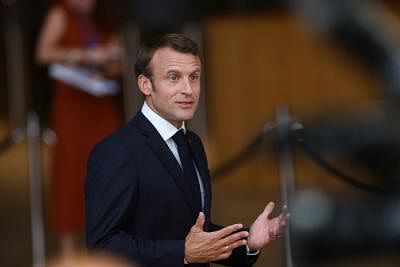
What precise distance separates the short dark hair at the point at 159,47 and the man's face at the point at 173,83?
0.01 m

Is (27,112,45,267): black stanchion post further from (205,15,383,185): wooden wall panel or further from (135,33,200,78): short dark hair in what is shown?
(135,33,200,78): short dark hair

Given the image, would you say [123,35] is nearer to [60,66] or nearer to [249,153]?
[60,66]

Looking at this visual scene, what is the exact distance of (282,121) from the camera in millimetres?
5453

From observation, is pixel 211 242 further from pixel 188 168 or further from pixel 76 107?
pixel 76 107

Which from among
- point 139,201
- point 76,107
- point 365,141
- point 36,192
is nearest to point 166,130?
point 139,201

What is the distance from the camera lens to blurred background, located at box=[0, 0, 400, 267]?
729 cm

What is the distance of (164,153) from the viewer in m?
3.17

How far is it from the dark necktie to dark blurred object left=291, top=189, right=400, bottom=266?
376 cm

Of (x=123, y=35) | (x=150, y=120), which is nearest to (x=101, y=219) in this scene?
(x=150, y=120)

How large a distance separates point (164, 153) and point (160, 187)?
10 cm

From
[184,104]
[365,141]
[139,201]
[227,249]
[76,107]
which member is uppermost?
[76,107]

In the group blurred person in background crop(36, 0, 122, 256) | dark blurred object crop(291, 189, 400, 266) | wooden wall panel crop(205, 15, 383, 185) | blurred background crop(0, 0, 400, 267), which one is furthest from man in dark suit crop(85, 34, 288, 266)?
wooden wall panel crop(205, 15, 383, 185)

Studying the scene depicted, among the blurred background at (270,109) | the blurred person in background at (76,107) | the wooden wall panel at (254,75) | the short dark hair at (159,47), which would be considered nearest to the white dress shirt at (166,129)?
the short dark hair at (159,47)

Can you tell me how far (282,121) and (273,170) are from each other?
3717mm
